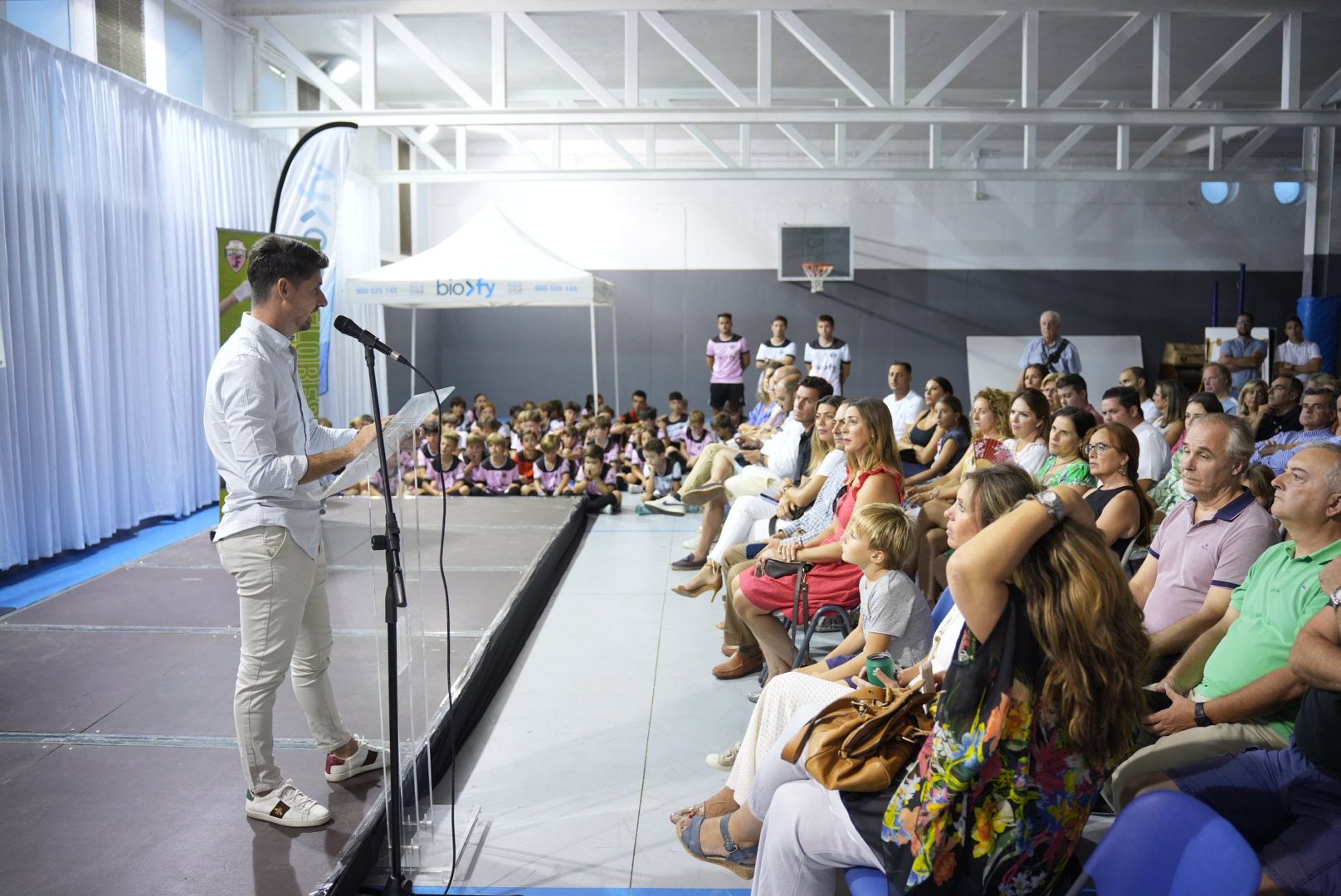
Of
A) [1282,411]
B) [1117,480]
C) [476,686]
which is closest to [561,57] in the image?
[1282,411]

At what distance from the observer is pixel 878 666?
2598 mm

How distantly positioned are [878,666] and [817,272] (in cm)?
1290

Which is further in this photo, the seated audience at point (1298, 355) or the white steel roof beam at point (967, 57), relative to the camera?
the seated audience at point (1298, 355)

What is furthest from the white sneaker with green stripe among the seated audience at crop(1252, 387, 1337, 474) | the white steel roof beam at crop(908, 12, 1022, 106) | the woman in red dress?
the white steel roof beam at crop(908, 12, 1022, 106)

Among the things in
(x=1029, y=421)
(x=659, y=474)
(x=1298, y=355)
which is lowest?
(x=659, y=474)

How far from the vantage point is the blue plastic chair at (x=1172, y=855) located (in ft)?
4.67

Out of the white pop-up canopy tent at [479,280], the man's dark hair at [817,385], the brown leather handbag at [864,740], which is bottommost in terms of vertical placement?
the brown leather handbag at [864,740]

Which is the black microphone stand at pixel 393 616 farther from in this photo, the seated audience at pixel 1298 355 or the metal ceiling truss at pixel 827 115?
the seated audience at pixel 1298 355

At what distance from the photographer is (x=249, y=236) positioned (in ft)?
21.4

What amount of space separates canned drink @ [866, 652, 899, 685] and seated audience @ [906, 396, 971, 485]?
3.07m

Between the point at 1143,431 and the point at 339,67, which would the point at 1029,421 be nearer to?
the point at 1143,431

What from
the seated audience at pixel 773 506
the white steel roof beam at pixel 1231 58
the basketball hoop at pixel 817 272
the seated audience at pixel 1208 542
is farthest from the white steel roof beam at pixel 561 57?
the basketball hoop at pixel 817 272

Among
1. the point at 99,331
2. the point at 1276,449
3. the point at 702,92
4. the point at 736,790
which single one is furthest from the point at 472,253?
the point at 736,790

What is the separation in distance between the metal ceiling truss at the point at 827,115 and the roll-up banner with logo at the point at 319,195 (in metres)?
0.36
